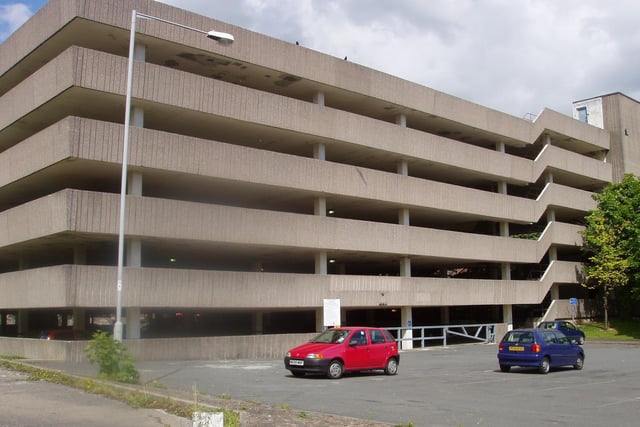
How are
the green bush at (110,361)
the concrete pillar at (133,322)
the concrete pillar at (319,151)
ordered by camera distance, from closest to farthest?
1. the green bush at (110,361)
2. the concrete pillar at (133,322)
3. the concrete pillar at (319,151)

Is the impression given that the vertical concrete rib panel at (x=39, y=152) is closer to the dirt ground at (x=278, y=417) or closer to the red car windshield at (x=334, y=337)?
the red car windshield at (x=334, y=337)

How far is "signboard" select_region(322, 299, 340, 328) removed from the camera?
88.2ft

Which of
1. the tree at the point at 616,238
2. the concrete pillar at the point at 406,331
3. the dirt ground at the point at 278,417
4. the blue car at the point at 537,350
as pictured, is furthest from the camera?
the tree at the point at 616,238

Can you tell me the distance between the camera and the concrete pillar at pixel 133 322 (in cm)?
2734

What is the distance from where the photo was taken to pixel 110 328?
4041cm

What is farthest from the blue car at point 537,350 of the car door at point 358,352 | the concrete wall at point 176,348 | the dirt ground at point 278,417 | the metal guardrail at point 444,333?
the metal guardrail at point 444,333

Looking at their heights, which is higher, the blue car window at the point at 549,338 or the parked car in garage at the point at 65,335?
the blue car window at the point at 549,338

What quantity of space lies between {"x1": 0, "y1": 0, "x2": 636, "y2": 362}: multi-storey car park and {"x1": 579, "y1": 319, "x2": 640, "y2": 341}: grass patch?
513 cm

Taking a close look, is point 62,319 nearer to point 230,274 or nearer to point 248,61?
point 230,274

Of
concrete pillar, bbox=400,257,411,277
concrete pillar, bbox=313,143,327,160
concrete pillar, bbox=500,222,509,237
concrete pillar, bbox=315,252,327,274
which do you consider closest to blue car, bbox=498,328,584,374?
concrete pillar, bbox=315,252,327,274

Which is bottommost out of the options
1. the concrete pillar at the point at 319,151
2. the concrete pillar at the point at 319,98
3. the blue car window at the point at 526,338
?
the blue car window at the point at 526,338

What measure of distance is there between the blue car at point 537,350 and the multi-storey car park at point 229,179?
10.6m

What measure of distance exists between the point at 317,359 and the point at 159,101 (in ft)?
48.5

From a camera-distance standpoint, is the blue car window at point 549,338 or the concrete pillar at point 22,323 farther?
the concrete pillar at point 22,323
